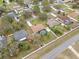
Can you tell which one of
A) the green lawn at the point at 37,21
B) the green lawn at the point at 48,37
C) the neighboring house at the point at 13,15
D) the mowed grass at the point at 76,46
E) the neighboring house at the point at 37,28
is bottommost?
the mowed grass at the point at 76,46

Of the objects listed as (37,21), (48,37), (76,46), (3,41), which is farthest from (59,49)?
(3,41)

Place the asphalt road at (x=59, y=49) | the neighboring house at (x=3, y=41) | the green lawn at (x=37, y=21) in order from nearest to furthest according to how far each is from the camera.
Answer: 1. the asphalt road at (x=59, y=49)
2. the neighboring house at (x=3, y=41)
3. the green lawn at (x=37, y=21)

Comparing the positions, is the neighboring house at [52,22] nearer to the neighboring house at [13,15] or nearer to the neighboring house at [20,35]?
the neighboring house at [20,35]

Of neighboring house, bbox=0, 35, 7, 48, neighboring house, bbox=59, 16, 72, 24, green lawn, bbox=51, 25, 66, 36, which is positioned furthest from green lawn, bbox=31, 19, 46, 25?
neighboring house, bbox=0, 35, 7, 48

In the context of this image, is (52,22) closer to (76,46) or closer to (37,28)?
(37,28)

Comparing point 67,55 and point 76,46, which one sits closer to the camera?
point 67,55

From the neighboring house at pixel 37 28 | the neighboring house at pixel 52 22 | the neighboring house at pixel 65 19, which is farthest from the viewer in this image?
the neighboring house at pixel 65 19

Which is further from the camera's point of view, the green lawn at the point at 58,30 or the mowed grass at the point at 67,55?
the green lawn at the point at 58,30

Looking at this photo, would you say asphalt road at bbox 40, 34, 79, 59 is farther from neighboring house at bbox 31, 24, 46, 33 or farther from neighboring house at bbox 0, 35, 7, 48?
neighboring house at bbox 0, 35, 7, 48

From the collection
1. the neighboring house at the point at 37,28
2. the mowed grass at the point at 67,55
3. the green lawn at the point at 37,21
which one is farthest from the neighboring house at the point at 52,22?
the mowed grass at the point at 67,55

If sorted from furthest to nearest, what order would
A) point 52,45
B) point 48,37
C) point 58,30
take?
point 58,30, point 48,37, point 52,45
